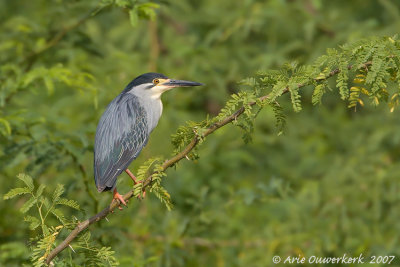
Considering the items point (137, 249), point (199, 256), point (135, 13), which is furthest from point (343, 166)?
point (135, 13)

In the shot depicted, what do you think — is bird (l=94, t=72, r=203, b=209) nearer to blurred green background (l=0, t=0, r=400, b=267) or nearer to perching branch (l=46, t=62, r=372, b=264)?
blurred green background (l=0, t=0, r=400, b=267)

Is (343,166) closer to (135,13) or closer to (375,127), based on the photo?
(375,127)

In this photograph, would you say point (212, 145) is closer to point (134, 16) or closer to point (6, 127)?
point (134, 16)

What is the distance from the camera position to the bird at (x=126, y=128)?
4062 mm

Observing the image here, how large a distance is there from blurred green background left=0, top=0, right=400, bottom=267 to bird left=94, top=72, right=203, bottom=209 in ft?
0.84

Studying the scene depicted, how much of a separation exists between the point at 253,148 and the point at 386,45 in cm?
495

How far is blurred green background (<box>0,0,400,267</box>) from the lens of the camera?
4.97 metres

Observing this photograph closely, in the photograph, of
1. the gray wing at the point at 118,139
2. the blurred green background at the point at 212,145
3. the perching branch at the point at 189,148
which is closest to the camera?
the perching branch at the point at 189,148

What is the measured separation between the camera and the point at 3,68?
5.14 metres

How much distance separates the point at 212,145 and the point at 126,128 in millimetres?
3142

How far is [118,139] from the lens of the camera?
4.30 meters

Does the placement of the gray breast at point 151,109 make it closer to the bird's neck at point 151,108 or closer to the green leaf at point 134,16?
the bird's neck at point 151,108

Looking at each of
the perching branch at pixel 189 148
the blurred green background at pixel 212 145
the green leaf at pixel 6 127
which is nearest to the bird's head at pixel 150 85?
the blurred green background at pixel 212 145

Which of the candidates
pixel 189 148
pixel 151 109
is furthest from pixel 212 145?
pixel 189 148
